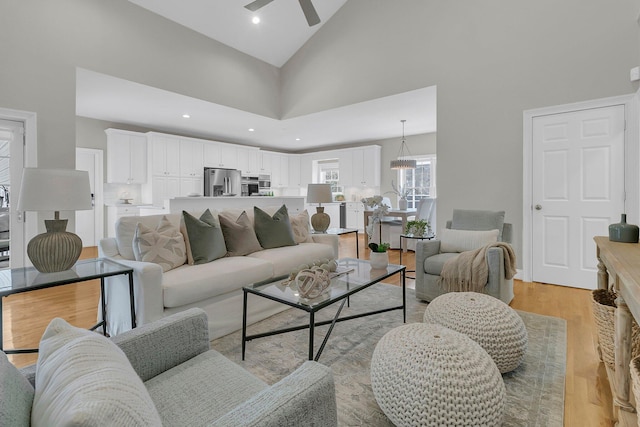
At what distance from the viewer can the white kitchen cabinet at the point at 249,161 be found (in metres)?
8.39

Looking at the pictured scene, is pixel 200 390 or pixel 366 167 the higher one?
pixel 366 167

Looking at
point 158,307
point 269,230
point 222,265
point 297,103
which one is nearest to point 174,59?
point 297,103

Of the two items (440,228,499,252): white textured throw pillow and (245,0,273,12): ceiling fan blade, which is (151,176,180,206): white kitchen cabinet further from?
(440,228,499,252): white textured throw pillow

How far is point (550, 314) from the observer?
291cm

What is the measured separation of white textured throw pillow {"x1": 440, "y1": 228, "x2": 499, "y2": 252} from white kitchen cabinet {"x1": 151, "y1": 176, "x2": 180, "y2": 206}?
536 centimetres

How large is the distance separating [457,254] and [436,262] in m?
0.25

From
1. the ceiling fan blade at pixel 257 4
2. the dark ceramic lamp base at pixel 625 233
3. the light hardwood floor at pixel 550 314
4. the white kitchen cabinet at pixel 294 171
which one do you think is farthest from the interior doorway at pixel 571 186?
the white kitchen cabinet at pixel 294 171

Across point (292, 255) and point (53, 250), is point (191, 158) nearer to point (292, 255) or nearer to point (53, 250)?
point (292, 255)

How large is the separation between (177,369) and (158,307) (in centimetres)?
110

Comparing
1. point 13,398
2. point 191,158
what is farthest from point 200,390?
point 191,158

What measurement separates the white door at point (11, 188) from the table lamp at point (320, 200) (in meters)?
3.17

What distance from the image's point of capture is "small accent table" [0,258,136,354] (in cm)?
186

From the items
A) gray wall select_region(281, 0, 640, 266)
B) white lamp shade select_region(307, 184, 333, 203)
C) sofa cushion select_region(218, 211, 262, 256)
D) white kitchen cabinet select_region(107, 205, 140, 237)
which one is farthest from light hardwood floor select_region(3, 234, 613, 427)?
white kitchen cabinet select_region(107, 205, 140, 237)

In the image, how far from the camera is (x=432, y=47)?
4492mm
